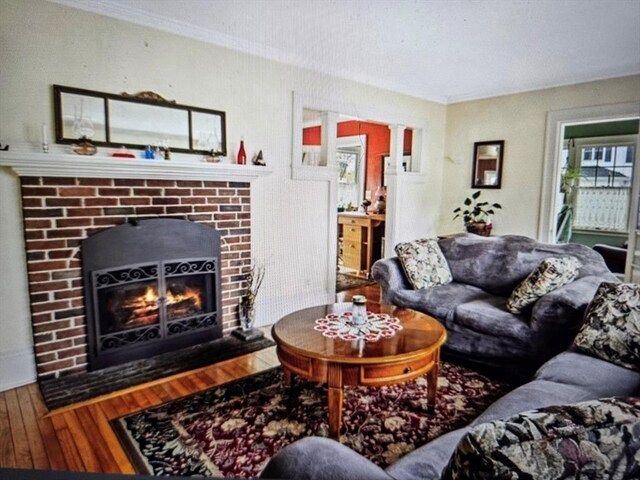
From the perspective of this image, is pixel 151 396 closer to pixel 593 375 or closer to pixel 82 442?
pixel 82 442

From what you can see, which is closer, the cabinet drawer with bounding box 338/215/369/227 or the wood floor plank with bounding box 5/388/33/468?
the wood floor plank with bounding box 5/388/33/468

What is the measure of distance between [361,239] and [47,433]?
4.48 m

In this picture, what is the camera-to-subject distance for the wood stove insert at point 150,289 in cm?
280

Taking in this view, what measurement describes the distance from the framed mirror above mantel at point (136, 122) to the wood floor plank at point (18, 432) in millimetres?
1653

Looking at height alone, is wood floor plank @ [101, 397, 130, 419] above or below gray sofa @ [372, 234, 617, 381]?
below

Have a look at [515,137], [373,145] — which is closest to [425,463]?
[515,137]

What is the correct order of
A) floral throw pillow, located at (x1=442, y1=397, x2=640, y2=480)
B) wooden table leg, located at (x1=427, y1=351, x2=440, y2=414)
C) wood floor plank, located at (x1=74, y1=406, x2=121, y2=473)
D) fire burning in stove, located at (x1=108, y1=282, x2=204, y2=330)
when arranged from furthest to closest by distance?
fire burning in stove, located at (x1=108, y1=282, x2=204, y2=330), wooden table leg, located at (x1=427, y1=351, x2=440, y2=414), wood floor plank, located at (x1=74, y1=406, x2=121, y2=473), floral throw pillow, located at (x1=442, y1=397, x2=640, y2=480)

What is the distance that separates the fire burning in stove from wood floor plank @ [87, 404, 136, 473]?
26.8 inches

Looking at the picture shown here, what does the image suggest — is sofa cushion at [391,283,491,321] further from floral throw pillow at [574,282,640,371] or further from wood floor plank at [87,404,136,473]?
wood floor plank at [87,404,136,473]

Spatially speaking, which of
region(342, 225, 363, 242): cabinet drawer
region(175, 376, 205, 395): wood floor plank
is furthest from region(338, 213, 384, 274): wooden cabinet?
region(175, 376, 205, 395): wood floor plank

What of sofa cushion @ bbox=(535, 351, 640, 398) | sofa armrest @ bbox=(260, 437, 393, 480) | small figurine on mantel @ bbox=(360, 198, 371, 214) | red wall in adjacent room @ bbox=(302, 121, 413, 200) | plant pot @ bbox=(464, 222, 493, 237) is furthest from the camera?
red wall in adjacent room @ bbox=(302, 121, 413, 200)

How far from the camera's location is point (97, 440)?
2.09 metres

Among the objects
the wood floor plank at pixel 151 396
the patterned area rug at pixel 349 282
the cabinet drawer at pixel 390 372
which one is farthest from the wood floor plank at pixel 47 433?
the patterned area rug at pixel 349 282

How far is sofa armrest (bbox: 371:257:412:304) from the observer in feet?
11.0
